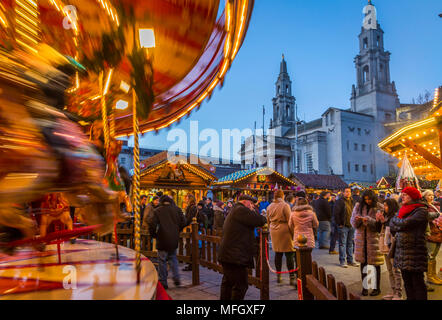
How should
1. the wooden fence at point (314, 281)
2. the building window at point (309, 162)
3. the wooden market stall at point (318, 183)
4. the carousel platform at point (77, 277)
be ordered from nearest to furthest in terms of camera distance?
the carousel platform at point (77, 277), the wooden fence at point (314, 281), the wooden market stall at point (318, 183), the building window at point (309, 162)

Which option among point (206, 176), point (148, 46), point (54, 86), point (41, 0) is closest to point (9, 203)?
point (54, 86)

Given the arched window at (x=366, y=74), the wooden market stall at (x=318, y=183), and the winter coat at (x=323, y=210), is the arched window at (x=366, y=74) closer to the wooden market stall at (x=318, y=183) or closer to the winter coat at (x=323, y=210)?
the wooden market stall at (x=318, y=183)

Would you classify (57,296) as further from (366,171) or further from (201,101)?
(366,171)

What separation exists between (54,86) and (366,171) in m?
57.7

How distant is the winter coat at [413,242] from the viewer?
438cm

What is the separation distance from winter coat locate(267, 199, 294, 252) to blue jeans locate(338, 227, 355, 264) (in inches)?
77.9

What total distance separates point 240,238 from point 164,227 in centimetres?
212

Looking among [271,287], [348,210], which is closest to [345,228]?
[348,210]

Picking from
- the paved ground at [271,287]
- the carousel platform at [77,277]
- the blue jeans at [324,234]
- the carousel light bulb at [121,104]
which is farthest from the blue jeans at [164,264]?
the blue jeans at [324,234]

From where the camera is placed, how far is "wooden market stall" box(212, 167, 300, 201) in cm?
2131

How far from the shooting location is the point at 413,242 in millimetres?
4457

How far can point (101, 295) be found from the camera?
1989mm

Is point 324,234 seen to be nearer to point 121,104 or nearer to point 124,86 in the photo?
point 121,104

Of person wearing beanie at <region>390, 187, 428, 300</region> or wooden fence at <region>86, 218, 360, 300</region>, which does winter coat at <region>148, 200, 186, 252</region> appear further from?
person wearing beanie at <region>390, 187, 428, 300</region>
